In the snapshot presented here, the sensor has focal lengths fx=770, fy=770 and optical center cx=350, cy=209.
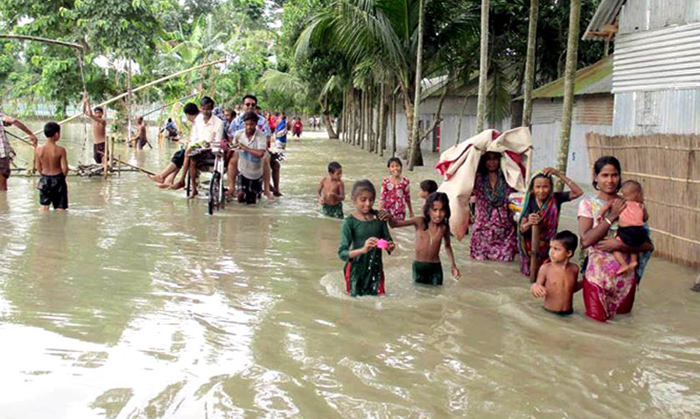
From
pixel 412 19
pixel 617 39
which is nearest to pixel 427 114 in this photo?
pixel 412 19

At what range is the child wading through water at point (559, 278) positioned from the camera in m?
6.16

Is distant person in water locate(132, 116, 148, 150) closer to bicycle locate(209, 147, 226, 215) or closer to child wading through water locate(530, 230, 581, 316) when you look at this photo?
bicycle locate(209, 147, 226, 215)

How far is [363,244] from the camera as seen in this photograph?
21.4 ft

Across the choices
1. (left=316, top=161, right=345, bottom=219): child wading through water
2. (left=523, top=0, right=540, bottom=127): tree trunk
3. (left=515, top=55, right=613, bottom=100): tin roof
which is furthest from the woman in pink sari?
(left=515, top=55, right=613, bottom=100): tin roof

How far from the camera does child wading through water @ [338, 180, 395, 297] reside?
640 centimetres

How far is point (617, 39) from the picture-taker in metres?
14.3

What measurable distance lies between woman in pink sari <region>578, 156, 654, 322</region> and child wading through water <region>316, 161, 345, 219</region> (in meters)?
5.05

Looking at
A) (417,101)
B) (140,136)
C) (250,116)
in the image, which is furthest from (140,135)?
(250,116)

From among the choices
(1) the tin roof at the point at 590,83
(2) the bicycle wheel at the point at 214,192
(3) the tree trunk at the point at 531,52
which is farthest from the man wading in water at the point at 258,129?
(1) the tin roof at the point at 590,83

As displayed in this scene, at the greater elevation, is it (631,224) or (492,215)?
(631,224)

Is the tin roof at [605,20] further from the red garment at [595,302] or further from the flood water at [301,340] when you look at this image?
the red garment at [595,302]

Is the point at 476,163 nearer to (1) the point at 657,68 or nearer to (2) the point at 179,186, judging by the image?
(2) the point at 179,186

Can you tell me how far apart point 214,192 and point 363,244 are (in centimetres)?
573

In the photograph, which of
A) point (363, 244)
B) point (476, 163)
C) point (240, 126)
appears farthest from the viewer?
point (240, 126)
